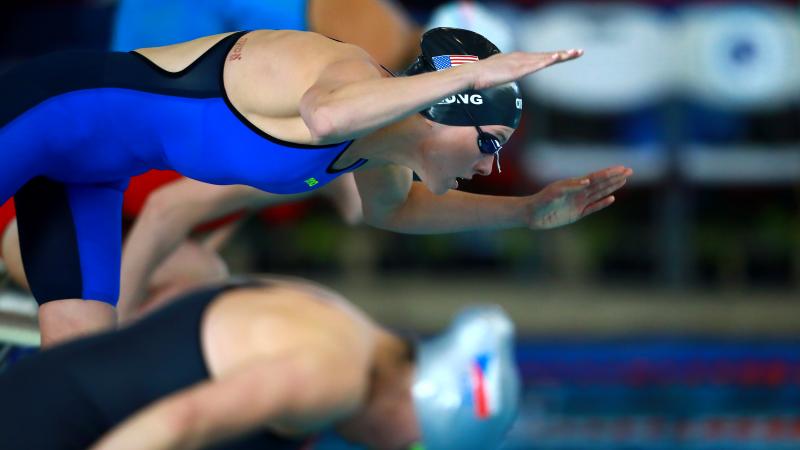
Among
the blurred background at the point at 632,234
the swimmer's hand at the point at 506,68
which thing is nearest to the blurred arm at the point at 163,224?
the swimmer's hand at the point at 506,68

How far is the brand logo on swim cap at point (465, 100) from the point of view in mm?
2756

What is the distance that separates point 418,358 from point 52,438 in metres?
0.60

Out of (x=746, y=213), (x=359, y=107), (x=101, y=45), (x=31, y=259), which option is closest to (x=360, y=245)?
(x=746, y=213)

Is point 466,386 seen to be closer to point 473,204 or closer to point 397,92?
point 397,92

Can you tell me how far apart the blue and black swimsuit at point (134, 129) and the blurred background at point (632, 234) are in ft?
14.2

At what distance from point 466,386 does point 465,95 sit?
755mm

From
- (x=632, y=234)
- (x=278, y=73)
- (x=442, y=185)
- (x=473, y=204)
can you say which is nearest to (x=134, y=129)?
(x=278, y=73)

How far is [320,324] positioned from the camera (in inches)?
83.9

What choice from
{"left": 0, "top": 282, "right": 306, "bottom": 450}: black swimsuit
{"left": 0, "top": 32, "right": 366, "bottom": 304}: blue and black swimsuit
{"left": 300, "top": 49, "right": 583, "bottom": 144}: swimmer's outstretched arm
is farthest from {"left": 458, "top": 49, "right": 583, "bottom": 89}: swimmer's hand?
{"left": 0, "top": 282, "right": 306, "bottom": 450}: black swimsuit

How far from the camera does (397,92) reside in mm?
2443

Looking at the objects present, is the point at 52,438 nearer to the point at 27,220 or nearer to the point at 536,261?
the point at 27,220

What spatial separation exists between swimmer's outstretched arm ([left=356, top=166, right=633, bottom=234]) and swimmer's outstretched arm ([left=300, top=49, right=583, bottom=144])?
65 cm

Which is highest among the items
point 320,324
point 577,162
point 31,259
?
point 320,324

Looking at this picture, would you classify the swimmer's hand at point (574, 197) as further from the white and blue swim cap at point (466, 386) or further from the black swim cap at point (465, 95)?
the white and blue swim cap at point (466, 386)
